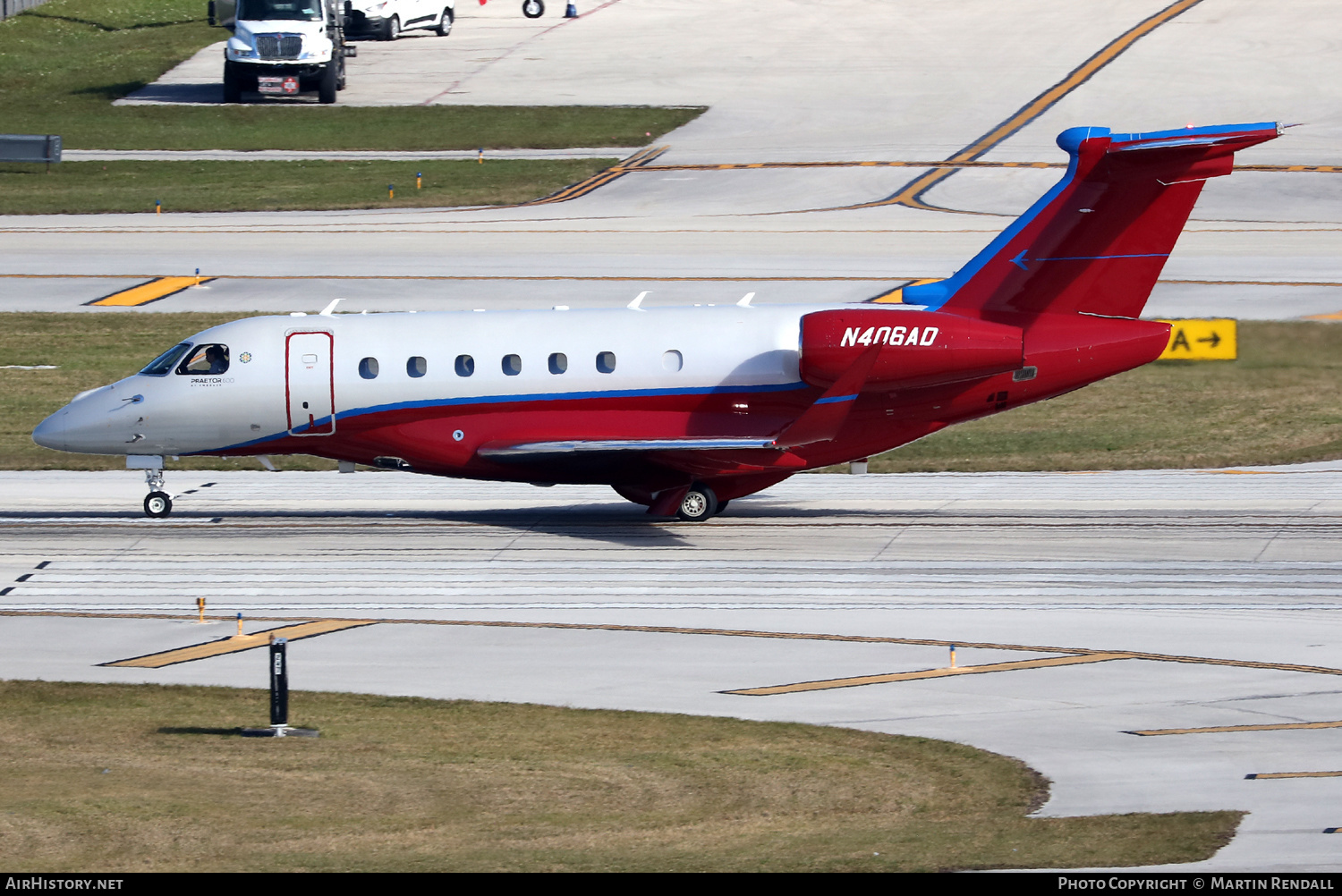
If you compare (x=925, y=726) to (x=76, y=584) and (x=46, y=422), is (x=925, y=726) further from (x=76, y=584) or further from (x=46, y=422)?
(x=46, y=422)

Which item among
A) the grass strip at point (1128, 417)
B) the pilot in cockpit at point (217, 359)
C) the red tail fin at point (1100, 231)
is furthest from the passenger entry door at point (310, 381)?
the red tail fin at point (1100, 231)

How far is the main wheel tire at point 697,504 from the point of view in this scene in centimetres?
3152

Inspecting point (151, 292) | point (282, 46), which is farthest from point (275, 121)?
point (151, 292)

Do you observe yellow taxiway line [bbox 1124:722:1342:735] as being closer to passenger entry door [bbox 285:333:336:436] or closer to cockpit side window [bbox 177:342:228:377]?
passenger entry door [bbox 285:333:336:436]

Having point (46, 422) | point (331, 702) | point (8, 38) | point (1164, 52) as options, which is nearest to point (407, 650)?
point (331, 702)

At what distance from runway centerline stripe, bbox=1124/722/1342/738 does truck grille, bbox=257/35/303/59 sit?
58515 millimetres

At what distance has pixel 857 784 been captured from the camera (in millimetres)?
18234

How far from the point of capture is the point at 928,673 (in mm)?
22891

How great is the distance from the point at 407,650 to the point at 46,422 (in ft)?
36.9

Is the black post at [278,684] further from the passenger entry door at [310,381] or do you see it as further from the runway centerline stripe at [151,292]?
the runway centerline stripe at [151,292]

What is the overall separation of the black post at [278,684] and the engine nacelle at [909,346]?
12.7m

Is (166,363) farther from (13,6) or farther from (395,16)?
(13,6)

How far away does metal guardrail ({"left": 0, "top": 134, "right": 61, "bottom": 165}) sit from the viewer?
2633 inches

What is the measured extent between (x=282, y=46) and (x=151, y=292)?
23.6 m
